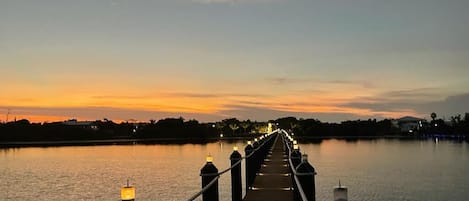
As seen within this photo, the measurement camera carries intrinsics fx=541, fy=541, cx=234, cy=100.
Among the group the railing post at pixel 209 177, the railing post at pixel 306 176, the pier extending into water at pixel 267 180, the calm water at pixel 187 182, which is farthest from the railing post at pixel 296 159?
the calm water at pixel 187 182

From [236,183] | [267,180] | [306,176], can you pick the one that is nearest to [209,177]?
[306,176]

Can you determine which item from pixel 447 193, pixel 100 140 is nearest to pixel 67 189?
pixel 447 193

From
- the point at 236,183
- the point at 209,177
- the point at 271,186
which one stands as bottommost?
the point at 271,186

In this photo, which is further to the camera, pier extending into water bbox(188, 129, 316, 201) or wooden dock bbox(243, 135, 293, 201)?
wooden dock bbox(243, 135, 293, 201)

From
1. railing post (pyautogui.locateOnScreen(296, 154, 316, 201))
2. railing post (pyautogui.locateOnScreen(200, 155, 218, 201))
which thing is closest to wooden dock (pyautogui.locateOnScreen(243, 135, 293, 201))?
railing post (pyautogui.locateOnScreen(296, 154, 316, 201))

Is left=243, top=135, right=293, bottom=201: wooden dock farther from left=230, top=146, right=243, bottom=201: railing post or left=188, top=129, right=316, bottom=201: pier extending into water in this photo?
left=230, top=146, right=243, bottom=201: railing post

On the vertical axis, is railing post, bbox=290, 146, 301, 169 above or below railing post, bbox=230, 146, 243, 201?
above

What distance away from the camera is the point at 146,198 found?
37625 mm

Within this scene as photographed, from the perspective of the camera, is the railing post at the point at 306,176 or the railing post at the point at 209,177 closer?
the railing post at the point at 306,176

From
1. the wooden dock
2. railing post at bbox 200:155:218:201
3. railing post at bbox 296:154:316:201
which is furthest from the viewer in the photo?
the wooden dock

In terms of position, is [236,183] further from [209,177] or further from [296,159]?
[209,177]

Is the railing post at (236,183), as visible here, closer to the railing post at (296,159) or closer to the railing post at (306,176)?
the railing post at (296,159)

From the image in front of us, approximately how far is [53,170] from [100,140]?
4983 inches

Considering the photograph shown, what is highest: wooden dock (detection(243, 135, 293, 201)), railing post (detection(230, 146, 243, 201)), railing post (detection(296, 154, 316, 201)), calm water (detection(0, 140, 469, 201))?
railing post (detection(296, 154, 316, 201))
